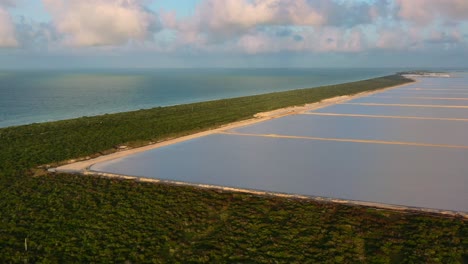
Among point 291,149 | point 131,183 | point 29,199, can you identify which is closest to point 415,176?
point 291,149

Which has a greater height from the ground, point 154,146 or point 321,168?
point 154,146

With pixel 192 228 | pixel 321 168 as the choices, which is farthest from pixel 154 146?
pixel 192 228

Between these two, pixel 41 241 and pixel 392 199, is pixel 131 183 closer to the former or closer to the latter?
pixel 41 241

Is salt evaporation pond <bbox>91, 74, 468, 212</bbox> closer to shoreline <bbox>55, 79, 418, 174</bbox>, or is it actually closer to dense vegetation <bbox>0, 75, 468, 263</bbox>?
shoreline <bbox>55, 79, 418, 174</bbox>

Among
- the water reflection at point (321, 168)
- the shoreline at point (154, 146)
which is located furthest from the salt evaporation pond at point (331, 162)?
the shoreline at point (154, 146)

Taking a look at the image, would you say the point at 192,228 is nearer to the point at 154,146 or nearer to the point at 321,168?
the point at 321,168

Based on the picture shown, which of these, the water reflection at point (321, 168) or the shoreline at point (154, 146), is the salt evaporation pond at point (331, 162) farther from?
the shoreline at point (154, 146)
